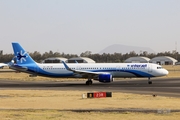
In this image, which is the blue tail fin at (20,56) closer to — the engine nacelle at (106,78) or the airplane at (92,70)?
the airplane at (92,70)

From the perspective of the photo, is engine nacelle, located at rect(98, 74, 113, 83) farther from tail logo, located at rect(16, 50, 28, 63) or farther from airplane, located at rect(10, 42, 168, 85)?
tail logo, located at rect(16, 50, 28, 63)

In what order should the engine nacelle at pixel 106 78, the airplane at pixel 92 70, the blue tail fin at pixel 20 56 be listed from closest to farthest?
the engine nacelle at pixel 106 78 → the airplane at pixel 92 70 → the blue tail fin at pixel 20 56

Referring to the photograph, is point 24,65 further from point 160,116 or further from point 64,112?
point 160,116

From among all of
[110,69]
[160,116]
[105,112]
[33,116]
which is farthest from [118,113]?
[110,69]

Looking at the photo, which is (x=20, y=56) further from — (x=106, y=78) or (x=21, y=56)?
(x=106, y=78)

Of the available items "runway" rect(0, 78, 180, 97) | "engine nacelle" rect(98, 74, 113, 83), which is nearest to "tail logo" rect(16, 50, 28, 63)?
"runway" rect(0, 78, 180, 97)

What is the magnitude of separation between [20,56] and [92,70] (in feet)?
38.9

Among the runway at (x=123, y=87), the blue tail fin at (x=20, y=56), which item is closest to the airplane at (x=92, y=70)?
the blue tail fin at (x=20, y=56)

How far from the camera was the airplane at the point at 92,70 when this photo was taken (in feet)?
178

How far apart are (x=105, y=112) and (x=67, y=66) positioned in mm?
32430

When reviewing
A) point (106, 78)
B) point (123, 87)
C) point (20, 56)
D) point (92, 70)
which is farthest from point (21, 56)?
point (123, 87)

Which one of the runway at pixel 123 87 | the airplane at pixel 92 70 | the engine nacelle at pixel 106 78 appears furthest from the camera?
the airplane at pixel 92 70

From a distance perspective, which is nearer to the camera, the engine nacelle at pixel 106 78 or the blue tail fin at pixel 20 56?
the engine nacelle at pixel 106 78

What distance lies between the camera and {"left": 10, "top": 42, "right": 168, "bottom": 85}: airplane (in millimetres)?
54344
